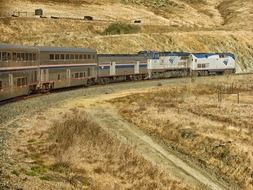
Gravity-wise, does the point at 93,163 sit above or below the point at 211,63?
below

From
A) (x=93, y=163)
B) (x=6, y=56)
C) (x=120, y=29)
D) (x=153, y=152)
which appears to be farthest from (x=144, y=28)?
(x=93, y=163)

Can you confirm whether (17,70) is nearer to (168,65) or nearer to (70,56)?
(70,56)

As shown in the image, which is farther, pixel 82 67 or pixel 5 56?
pixel 82 67

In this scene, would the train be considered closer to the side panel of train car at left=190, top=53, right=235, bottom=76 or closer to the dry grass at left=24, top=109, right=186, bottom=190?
the side panel of train car at left=190, top=53, right=235, bottom=76

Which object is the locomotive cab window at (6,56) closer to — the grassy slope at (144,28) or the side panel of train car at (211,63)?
the side panel of train car at (211,63)

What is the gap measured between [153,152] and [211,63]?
201 ft

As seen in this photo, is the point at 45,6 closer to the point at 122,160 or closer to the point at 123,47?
the point at 123,47

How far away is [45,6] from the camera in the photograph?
126 m

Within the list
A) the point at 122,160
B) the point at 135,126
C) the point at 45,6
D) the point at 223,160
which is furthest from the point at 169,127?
the point at 45,6

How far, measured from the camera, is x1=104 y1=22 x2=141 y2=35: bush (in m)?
109

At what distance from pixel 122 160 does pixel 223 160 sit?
6.27 m

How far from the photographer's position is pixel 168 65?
78.6 meters

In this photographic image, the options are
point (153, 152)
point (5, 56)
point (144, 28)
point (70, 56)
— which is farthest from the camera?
point (144, 28)

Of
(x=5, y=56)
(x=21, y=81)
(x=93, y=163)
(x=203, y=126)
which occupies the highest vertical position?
(x=5, y=56)
